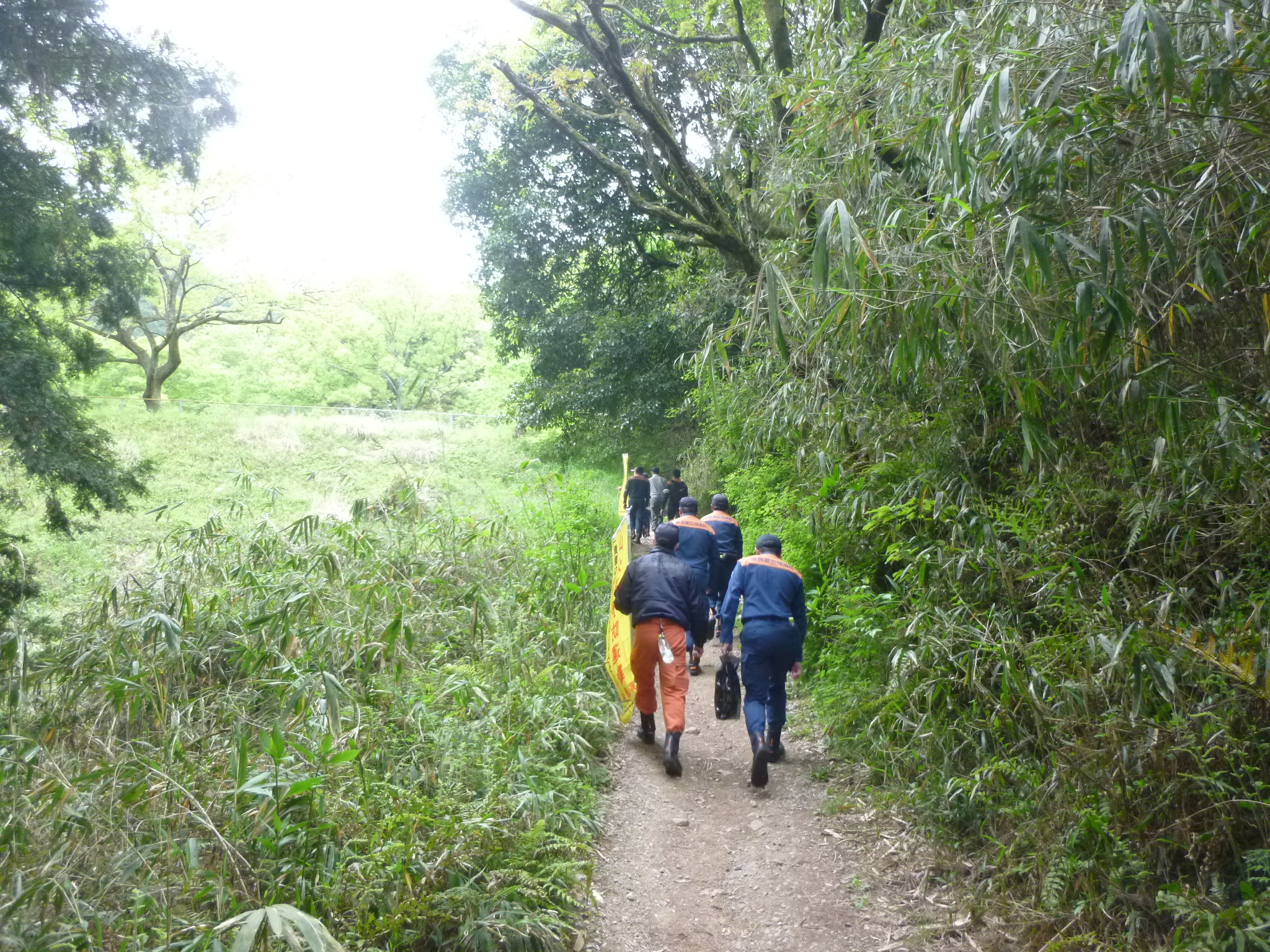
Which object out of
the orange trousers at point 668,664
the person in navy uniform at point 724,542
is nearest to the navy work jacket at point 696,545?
the person in navy uniform at point 724,542

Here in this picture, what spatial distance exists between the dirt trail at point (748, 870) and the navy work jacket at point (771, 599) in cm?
99

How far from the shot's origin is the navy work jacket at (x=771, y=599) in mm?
5328

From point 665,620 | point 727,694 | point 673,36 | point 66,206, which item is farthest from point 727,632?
point 673,36

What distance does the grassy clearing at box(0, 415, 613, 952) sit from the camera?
9.88 feet

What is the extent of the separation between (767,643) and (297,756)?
2.83 metres

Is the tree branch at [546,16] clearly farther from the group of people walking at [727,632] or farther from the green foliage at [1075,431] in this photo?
the group of people walking at [727,632]

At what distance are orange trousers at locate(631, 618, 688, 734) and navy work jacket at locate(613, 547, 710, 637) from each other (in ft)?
0.21

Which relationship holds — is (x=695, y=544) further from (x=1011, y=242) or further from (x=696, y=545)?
(x=1011, y=242)

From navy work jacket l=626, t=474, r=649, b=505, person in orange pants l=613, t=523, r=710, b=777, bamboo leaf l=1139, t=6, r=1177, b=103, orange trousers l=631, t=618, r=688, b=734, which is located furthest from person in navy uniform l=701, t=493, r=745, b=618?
navy work jacket l=626, t=474, r=649, b=505

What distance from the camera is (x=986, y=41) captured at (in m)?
3.64

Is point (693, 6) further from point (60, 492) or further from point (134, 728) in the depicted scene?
point (134, 728)

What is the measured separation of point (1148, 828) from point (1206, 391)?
1.68 m

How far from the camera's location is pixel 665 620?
557 cm

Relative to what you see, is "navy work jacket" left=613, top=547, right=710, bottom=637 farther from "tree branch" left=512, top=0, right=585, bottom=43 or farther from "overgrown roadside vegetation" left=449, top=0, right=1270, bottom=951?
"tree branch" left=512, top=0, right=585, bottom=43
